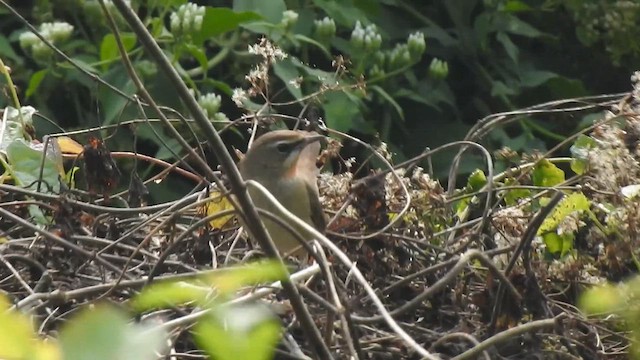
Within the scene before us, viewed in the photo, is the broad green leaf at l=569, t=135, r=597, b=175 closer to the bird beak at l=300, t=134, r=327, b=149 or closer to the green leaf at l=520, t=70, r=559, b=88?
the bird beak at l=300, t=134, r=327, b=149

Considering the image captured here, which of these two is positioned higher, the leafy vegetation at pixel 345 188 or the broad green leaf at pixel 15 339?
the broad green leaf at pixel 15 339

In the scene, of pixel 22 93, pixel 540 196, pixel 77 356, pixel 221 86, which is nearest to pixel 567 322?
pixel 540 196

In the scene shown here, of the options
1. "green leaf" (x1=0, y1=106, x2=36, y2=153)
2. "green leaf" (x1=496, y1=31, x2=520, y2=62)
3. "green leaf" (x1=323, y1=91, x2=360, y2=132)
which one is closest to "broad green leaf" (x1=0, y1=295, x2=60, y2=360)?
"green leaf" (x1=0, y1=106, x2=36, y2=153)

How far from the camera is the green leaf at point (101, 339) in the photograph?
30cm

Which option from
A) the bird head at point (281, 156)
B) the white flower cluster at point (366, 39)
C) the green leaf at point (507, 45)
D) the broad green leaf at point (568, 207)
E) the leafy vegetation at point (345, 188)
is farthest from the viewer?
the green leaf at point (507, 45)

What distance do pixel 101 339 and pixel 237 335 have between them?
0.04 metres

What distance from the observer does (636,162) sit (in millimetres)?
1270

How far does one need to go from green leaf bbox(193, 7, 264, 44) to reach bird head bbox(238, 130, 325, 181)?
24.9 inches

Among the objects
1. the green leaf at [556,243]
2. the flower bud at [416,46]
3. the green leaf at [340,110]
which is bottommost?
the green leaf at [340,110]

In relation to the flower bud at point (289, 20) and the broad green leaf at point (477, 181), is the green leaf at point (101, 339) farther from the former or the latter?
the flower bud at point (289, 20)

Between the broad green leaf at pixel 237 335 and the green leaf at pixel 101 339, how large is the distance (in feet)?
0.07

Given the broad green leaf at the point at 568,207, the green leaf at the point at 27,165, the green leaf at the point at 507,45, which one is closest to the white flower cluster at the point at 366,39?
the green leaf at the point at 507,45

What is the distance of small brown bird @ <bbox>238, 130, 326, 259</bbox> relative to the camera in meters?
1.62

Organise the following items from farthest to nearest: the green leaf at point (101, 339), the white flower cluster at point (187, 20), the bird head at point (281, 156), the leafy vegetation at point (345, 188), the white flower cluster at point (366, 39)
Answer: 1. the white flower cluster at point (366, 39)
2. the white flower cluster at point (187, 20)
3. the bird head at point (281, 156)
4. the leafy vegetation at point (345, 188)
5. the green leaf at point (101, 339)
